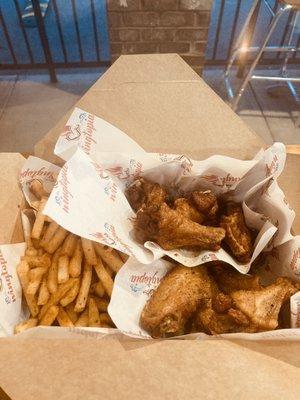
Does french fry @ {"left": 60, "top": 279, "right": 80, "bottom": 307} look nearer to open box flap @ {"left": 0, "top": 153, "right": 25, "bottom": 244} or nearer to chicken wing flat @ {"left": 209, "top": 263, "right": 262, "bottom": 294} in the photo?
open box flap @ {"left": 0, "top": 153, "right": 25, "bottom": 244}

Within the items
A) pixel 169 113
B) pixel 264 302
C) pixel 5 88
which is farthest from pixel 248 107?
pixel 264 302

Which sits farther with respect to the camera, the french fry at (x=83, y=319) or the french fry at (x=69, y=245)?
the french fry at (x=69, y=245)

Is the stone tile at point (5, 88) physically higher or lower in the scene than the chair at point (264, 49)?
lower

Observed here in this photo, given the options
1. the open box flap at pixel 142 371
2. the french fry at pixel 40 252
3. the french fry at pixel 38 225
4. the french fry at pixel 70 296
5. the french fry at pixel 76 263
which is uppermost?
the open box flap at pixel 142 371

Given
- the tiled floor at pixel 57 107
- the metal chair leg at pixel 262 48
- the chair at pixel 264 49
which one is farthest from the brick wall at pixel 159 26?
the tiled floor at pixel 57 107

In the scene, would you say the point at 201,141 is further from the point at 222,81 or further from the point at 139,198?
the point at 222,81

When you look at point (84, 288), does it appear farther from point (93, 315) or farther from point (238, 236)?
point (238, 236)

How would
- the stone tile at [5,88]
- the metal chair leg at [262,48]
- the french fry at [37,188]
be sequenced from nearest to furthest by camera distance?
the french fry at [37,188], the metal chair leg at [262,48], the stone tile at [5,88]

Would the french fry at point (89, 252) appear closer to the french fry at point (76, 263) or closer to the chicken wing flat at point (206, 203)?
the french fry at point (76, 263)
